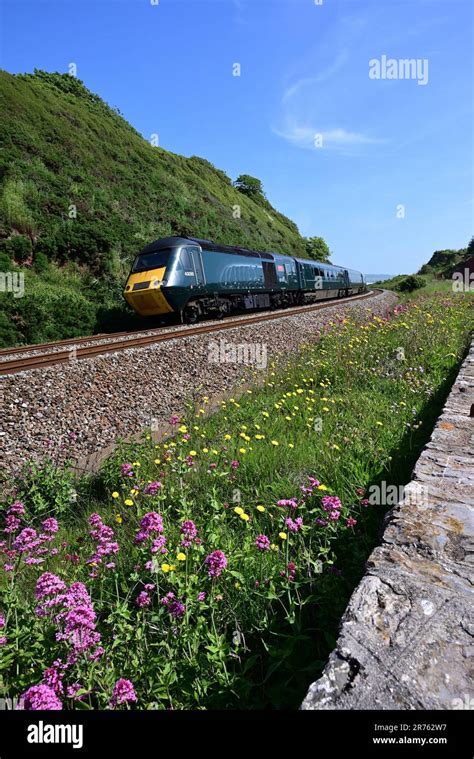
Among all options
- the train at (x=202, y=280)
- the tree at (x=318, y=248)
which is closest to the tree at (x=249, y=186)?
the tree at (x=318, y=248)

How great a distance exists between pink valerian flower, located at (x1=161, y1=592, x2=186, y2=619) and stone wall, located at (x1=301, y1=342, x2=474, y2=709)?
43.4 inches

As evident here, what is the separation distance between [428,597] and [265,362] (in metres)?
8.77

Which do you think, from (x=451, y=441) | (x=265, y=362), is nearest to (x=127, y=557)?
(x=451, y=441)

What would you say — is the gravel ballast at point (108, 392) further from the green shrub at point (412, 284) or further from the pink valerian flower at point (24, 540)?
the green shrub at point (412, 284)

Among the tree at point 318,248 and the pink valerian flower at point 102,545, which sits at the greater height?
the tree at point 318,248

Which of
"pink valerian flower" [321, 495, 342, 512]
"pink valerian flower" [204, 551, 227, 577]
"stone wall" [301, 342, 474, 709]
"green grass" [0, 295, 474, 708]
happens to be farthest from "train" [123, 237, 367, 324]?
"stone wall" [301, 342, 474, 709]

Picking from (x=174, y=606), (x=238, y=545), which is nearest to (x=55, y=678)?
(x=174, y=606)

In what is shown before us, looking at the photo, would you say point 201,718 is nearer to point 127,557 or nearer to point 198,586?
point 198,586

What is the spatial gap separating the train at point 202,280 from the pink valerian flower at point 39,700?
1112 centimetres

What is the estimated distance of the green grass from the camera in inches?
80.0

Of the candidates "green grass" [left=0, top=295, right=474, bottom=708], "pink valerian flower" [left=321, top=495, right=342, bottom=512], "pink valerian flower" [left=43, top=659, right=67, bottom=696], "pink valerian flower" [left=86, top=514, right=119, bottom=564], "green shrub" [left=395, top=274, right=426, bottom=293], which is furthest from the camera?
"green shrub" [left=395, top=274, right=426, bottom=293]

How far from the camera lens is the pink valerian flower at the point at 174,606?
7.25ft

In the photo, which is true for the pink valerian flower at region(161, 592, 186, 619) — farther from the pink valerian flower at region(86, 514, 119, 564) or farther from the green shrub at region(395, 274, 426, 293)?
the green shrub at region(395, 274, 426, 293)

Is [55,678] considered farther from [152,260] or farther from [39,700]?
[152,260]
